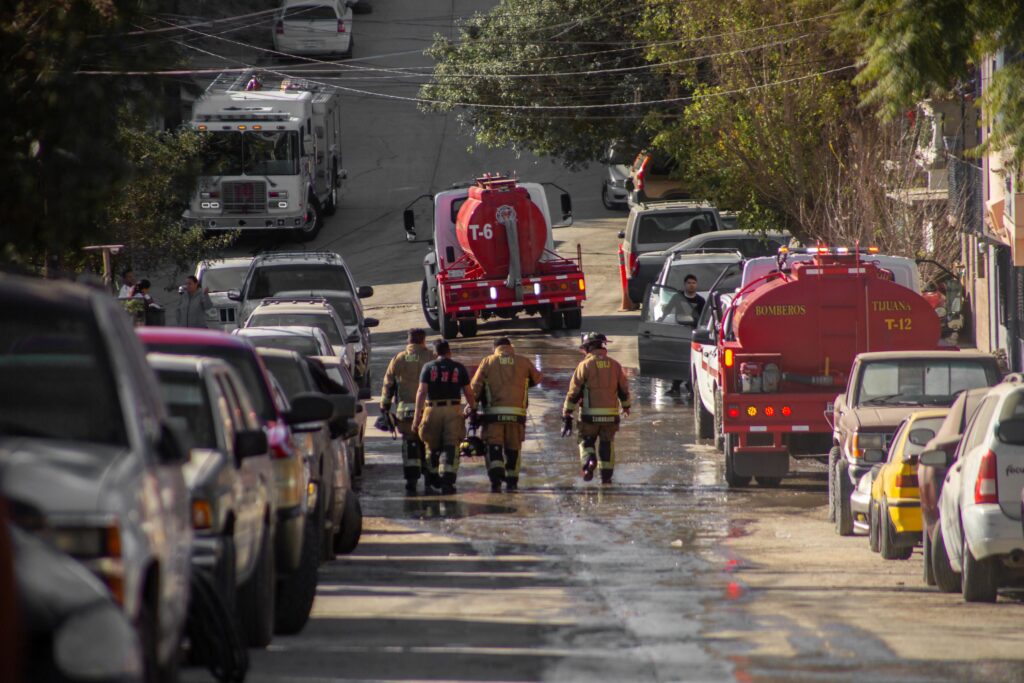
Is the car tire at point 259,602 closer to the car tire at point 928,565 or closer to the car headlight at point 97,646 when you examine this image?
the car headlight at point 97,646

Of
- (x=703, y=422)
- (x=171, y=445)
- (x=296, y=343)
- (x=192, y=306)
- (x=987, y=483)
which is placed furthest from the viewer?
(x=192, y=306)

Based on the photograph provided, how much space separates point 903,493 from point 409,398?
22.0ft

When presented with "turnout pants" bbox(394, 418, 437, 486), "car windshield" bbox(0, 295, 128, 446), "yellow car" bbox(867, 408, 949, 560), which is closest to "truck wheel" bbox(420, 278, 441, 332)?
"turnout pants" bbox(394, 418, 437, 486)

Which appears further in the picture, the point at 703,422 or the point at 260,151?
the point at 260,151

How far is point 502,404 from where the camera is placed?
1839 cm

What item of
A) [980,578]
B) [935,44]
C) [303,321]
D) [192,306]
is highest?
[935,44]

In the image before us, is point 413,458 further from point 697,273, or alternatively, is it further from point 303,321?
point 697,273

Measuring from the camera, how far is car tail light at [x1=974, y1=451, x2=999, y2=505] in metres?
10.9

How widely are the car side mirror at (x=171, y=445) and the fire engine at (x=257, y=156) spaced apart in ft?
106

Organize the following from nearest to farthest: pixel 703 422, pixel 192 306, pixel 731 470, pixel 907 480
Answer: pixel 907 480 < pixel 731 470 < pixel 703 422 < pixel 192 306

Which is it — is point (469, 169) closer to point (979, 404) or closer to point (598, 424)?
point (598, 424)

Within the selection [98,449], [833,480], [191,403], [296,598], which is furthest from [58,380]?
[833,480]

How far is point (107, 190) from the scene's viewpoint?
1390 centimetres

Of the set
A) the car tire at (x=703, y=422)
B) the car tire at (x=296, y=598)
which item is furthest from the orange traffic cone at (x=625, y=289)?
the car tire at (x=296, y=598)
